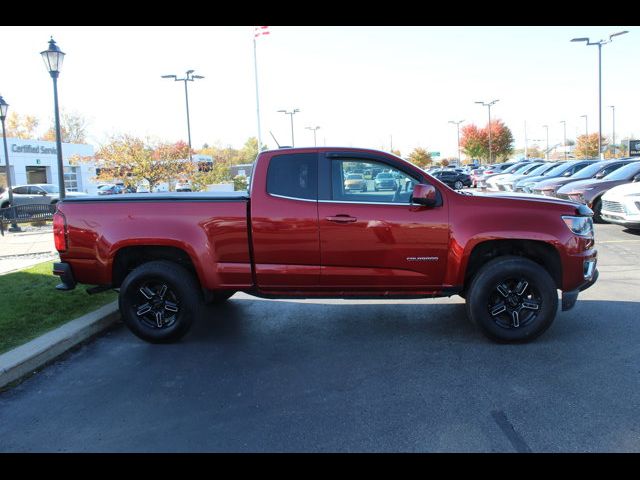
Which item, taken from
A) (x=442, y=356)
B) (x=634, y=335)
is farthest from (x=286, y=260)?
(x=634, y=335)

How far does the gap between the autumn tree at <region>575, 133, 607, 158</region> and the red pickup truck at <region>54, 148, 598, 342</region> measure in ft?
273

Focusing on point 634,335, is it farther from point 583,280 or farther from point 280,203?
point 280,203

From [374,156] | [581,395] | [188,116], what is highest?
[188,116]

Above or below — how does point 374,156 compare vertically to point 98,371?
above

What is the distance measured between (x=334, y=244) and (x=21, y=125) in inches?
3128

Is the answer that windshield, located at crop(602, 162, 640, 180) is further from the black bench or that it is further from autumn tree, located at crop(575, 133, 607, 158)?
autumn tree, located at crop(575, 133, 607, 158)

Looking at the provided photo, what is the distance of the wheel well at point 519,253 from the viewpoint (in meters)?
5.30

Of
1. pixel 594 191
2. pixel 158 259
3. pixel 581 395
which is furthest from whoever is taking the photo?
pixel 594 191

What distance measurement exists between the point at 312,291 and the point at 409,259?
40.4 inches

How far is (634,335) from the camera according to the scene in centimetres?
544

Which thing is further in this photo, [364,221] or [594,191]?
[594,191]

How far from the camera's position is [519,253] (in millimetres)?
5488

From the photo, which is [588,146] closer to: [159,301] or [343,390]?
[159,301]

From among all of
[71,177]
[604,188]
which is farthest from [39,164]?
[604,188]
